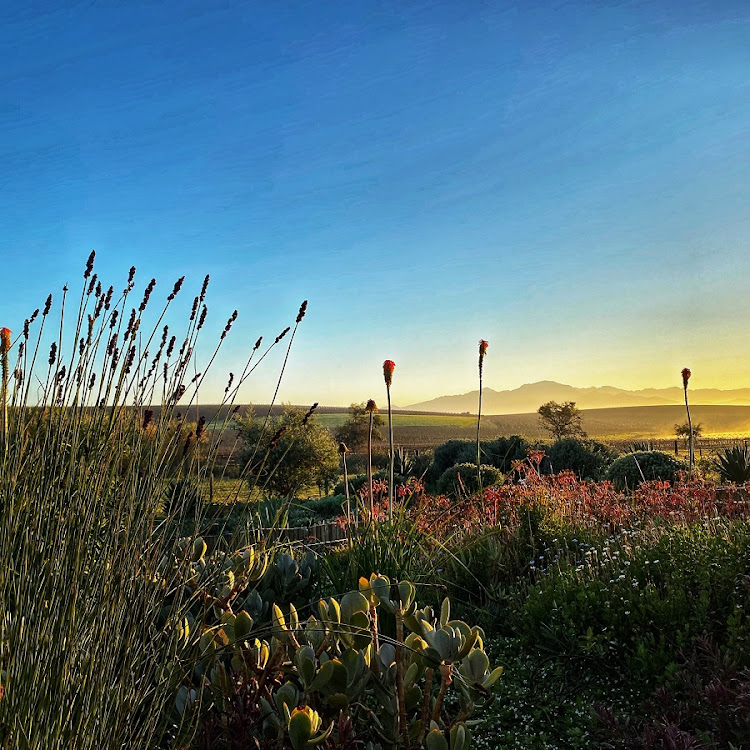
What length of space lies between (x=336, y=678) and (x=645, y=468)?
916 centimetres

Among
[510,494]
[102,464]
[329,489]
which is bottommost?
[329,489]

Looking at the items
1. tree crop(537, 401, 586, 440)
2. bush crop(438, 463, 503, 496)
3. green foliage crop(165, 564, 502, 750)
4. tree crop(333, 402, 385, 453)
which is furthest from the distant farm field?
green foliage crop(165, 564, 502, 750)

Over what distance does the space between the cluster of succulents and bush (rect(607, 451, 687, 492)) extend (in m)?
8.23

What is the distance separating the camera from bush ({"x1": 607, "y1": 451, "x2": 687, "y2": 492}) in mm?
10039

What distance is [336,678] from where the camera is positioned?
2.14 meters

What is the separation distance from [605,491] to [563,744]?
3086 mm

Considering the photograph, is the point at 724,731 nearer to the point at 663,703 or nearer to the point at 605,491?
the point at 663,703

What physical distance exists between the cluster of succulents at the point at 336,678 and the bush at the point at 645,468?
27.0ft

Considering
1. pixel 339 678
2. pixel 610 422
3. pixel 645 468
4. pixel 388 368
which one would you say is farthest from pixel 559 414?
pixel 610 422

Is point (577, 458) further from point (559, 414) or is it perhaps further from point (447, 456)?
point (559, 414)

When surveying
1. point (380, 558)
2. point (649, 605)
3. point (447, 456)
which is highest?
point (447, 456)

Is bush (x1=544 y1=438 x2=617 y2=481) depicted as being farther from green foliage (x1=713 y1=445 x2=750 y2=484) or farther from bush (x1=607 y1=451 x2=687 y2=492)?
green foliage (x1=713 y1=445 x2=750 y2=484)

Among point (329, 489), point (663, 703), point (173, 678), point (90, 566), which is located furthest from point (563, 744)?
point (329, 489)

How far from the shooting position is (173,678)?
2197 mm
